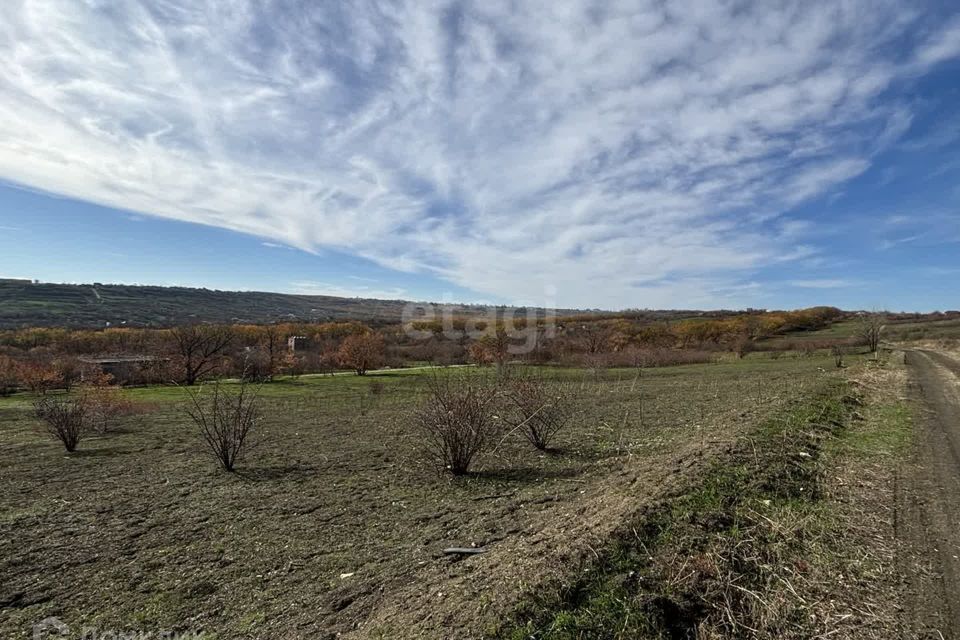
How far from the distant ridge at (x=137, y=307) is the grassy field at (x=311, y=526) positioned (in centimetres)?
6898

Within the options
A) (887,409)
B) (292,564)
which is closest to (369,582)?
(292,564)

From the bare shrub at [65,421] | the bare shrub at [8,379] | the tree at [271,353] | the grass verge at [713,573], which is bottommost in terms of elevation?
the bare shrub at [8,379]

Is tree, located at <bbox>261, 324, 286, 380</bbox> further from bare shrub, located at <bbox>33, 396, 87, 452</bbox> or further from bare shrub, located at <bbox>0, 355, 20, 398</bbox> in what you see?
bare shrub, located at <bbox>33, 396, 87, 452</bbox>

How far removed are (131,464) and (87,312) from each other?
128 meters

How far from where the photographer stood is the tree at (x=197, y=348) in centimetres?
4400

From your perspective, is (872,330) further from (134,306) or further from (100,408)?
(134,306)

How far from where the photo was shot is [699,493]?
221 inches

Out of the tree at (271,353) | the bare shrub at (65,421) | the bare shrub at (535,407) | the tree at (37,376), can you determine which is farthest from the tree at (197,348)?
the bare shrub at (535,407)

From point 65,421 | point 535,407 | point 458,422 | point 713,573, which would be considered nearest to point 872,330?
point 535,407

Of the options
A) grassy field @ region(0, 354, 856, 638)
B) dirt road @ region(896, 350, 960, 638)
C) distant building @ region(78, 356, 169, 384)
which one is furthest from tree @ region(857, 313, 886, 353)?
distant building @ region(78, 356, 169, 384)

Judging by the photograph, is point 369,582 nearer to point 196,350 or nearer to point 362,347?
point 362,347

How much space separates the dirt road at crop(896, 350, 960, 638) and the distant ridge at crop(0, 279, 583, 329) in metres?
72.0

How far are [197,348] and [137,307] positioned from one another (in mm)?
97394

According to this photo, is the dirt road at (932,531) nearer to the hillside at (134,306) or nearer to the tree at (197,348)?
the tree at (197,348)
